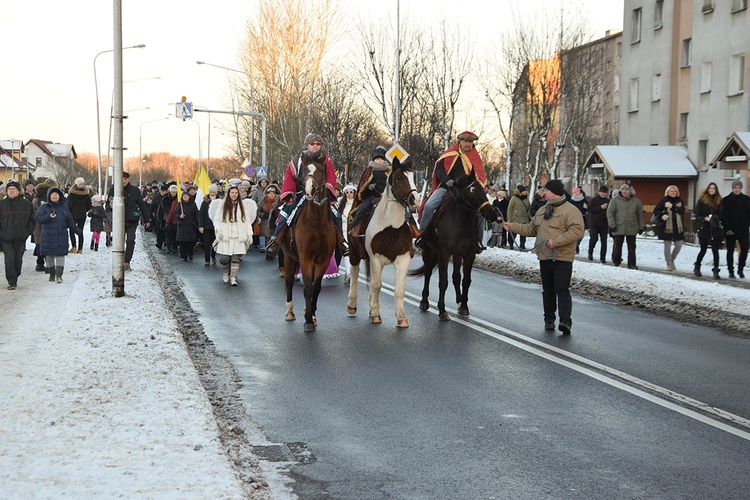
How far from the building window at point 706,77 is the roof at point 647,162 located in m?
3.08

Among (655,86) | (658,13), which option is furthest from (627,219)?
(658,13)

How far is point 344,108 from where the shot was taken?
52844 millimetres

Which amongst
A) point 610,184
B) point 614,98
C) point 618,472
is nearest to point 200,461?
point 618,472

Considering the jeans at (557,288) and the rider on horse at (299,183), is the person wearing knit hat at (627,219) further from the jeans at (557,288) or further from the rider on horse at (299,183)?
the rider on horse at (299,183)

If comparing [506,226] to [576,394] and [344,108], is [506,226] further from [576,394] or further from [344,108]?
[344,108]

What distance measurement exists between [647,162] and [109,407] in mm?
38271

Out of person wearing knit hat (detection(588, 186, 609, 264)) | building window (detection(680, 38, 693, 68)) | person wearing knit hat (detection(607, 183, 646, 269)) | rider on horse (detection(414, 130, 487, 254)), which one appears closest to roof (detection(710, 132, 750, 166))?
person wearing knit hat (detection(588, 186, 609, 264))

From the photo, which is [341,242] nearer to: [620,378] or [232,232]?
[620,378]

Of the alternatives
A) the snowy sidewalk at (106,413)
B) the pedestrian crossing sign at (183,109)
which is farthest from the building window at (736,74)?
the snowy sidewalk at (106,413)

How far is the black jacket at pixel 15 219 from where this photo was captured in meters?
18.1

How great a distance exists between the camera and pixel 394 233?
492 inches

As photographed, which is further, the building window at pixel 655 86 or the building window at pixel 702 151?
the building window at pixel 655 86

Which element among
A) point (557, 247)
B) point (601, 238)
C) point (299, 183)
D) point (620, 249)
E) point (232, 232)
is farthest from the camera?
point (601, 238)

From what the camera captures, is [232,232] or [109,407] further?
[232,232]
